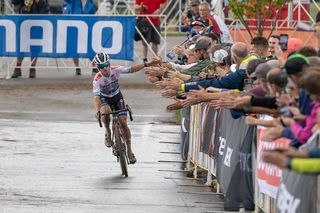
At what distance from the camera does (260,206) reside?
12094 millimetres

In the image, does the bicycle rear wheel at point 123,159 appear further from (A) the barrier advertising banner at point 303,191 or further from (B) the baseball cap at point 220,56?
(A) the barrier advertising banner at point 303,191

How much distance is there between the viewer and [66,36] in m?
28.1

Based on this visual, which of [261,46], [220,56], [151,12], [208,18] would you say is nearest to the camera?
[220,56]

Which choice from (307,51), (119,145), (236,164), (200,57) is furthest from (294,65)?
(119,145)

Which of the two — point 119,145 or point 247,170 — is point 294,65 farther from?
point 119,145

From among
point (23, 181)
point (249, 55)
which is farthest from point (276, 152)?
point (23, 181)

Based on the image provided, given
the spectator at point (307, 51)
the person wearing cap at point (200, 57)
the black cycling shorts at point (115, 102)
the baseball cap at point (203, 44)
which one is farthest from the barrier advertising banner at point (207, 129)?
the spectator at point (307, 51)

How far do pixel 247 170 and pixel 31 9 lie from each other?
17.3 metres

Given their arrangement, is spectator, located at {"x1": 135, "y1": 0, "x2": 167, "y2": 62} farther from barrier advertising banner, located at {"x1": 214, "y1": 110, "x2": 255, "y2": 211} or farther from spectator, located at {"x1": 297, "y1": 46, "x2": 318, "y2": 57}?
spectator, located at {"x1": 297, "y1": 46, "x2": 318, "y2": 57}

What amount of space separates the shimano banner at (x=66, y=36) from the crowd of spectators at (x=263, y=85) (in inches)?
409

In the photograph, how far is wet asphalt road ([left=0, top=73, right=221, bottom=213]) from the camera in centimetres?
1398

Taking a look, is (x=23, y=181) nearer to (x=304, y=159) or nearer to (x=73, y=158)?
(x=73, y=158)

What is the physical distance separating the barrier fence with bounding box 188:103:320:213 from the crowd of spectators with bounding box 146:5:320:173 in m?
0.28

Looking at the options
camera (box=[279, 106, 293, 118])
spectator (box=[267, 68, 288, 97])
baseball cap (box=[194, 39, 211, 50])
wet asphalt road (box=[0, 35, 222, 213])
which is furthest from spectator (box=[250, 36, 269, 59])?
camera (box=[279, 106, 293, 118])
